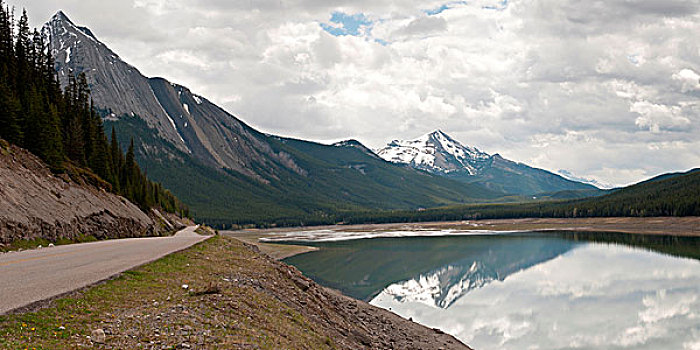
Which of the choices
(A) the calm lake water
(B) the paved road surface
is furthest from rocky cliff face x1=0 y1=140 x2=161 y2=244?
(A) the calm lake water

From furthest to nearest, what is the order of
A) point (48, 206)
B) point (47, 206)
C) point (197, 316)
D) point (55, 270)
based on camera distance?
point (48, 206)
point (47, 206)
point (55, 270)
point (197, 316)

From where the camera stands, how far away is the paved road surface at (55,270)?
14039 mm

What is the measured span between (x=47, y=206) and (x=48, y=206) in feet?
0.52

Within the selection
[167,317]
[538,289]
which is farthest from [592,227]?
[167,317]

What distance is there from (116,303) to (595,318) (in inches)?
1549

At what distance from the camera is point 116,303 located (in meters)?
14.5

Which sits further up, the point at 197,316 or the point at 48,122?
the point at 48,122

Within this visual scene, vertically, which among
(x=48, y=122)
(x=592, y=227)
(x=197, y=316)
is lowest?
(x=592, y=227)

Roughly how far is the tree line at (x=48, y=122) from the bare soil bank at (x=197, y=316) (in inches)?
935

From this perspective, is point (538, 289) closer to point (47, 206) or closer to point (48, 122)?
point (47, 206)

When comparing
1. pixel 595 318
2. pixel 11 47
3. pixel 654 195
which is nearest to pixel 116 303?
pixel 595 318

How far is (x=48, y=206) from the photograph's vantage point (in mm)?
35156

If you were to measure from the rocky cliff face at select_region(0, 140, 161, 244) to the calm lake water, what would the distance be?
2508 centimetres

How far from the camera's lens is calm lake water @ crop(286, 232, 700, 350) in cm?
3809
